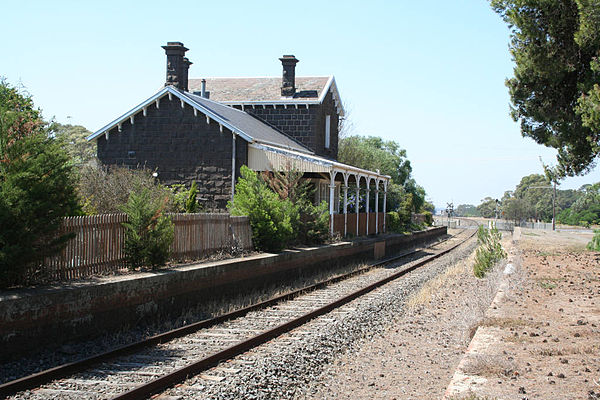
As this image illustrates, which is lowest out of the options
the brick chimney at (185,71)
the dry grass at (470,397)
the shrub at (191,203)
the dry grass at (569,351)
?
the dry grass at (470,397)

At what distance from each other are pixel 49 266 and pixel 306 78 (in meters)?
24.4

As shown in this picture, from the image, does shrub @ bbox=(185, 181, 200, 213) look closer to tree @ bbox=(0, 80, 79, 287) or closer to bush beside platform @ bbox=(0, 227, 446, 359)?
bush beside platform @ bbox=(0, 227, 446, 359)

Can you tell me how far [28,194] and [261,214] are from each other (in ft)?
Result: 26.7

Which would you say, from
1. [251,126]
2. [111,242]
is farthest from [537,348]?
[251,126]

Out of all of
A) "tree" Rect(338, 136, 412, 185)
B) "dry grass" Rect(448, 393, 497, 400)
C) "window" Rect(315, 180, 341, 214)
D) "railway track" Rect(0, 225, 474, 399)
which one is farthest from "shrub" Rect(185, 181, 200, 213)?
"tree" Rect(338, 136, 412, 185)

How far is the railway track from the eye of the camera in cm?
635

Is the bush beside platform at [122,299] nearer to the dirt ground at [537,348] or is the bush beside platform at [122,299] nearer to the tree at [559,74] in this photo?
the dirt ground at [537,348]

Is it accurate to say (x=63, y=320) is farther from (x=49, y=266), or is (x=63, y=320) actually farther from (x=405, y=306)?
(x=405, y=306)

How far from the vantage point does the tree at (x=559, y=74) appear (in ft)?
55.0

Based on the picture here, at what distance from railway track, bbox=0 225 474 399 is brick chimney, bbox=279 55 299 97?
18191 mm

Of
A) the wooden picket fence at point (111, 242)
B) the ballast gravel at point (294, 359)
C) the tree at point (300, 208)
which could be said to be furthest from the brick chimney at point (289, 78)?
the ballast gravel at point (294, 359)

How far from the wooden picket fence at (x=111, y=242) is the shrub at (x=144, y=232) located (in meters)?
0.14

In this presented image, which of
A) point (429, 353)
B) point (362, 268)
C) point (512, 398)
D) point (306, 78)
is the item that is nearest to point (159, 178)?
point (362, 268)

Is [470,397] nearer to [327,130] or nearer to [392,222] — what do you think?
[327,130]
